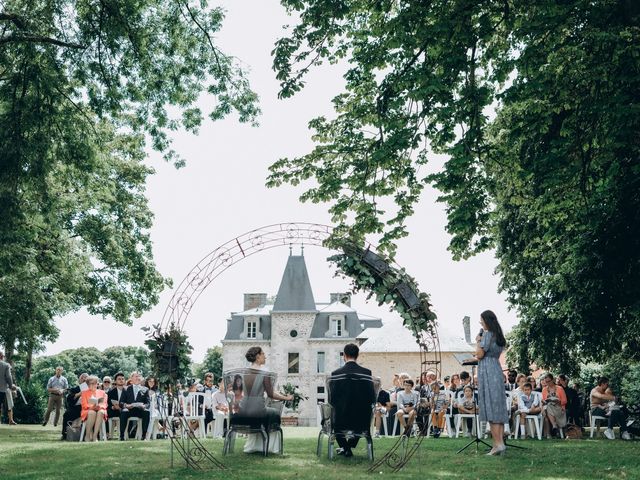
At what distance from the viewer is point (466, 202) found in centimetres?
1163

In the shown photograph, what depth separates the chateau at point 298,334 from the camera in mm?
55031

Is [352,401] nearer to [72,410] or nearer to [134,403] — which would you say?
[134,403]

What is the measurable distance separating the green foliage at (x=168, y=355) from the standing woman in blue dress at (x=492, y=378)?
420cm

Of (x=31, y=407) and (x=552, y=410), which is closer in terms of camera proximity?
(x=552, y=410)

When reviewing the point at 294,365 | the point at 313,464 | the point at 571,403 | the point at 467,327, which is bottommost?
the point at 313,464

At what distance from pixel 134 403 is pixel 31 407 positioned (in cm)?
1115

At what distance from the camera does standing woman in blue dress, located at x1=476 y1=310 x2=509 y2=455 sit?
969 cm

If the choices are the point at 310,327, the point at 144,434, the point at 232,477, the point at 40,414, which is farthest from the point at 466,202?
the point at 310,327

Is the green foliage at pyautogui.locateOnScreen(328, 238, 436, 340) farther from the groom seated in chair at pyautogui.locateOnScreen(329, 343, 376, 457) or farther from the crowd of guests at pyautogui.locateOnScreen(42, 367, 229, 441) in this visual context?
the crowd of guests at pyautogui.locateOnScreen(42, 367, 229, 441)

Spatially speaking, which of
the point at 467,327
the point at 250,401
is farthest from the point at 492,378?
the point at 467,327

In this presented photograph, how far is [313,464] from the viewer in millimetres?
8992

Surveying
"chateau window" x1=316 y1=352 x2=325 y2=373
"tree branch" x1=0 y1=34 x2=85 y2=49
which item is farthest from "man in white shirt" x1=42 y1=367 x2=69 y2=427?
"chateau window" x1=316 y1=352 x2=325 y2=373

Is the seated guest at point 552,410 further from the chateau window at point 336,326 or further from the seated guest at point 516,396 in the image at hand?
the chateau window at point 336,326

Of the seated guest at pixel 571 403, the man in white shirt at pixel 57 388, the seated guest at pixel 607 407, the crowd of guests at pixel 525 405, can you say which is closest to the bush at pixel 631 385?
the seated guest at pixel 571 403
